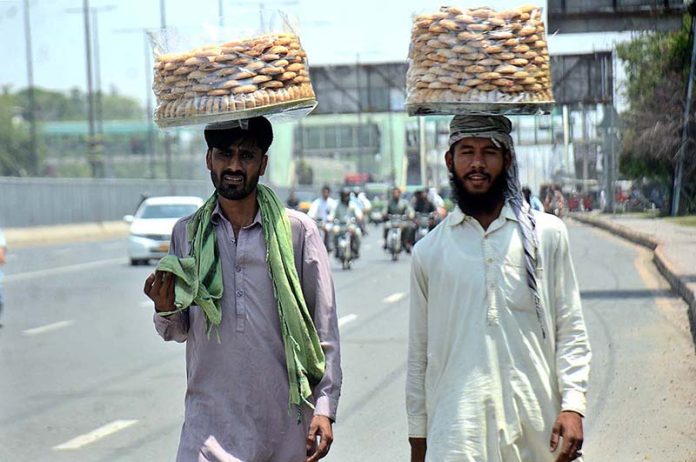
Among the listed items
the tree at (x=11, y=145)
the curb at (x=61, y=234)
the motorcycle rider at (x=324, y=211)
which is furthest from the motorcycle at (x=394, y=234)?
the tree at (x=11, y=145)

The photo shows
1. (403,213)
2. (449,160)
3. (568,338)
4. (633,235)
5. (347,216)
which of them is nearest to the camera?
(568,338)

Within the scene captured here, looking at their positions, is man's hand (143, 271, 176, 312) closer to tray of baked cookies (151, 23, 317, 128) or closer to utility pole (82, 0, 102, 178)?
tray of baked cookies (151, 23, 317, 128)

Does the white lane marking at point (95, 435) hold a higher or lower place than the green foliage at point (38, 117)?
lower

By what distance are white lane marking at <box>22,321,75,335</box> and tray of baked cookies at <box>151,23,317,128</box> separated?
455 inches

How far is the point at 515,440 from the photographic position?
13.9ft

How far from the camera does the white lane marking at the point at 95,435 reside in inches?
348

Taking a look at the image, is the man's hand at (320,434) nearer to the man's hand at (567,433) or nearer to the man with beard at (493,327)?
the man with beard at (493,327)

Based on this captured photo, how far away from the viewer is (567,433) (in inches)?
165

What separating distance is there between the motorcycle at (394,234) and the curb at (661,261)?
4575mm

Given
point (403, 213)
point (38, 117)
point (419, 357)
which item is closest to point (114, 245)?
point (403, 213)

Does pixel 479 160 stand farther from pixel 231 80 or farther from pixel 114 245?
pixel 114 245

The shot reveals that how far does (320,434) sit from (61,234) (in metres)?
43.4

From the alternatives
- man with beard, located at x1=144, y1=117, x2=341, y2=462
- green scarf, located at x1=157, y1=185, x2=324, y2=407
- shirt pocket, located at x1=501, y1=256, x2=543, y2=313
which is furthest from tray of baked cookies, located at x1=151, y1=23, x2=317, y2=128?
shirt pocket, located at x1=501, y1=256, x2=543, y2=313

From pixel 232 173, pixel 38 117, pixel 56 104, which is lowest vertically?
pixel 232 173
